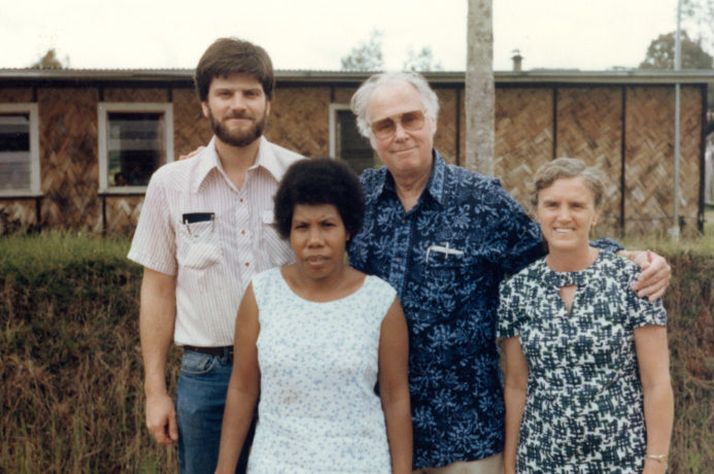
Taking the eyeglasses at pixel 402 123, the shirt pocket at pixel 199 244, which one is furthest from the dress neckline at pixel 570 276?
the shirt pocket at pixel 199 244

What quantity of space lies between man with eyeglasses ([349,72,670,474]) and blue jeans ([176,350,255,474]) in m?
0.65

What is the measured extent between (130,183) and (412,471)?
12.7m

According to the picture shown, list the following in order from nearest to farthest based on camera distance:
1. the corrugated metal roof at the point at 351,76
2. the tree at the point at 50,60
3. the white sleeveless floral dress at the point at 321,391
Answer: the white sleeveless floral dress at the point at 321,391 → the corrugated metal roof at the point at 351,76 → the tree at the point at 50,60

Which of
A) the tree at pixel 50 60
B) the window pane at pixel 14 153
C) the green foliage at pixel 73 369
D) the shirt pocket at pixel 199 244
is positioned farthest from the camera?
the tree at pixel 50 60

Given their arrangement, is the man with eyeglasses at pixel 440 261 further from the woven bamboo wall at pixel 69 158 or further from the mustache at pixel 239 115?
the woven bamboo wall at pixel 69 158

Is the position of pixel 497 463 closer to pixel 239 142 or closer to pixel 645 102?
pixel 239 142

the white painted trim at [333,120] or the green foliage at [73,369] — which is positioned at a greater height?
the white painted trim at [333,120]

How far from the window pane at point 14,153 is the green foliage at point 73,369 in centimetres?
1027

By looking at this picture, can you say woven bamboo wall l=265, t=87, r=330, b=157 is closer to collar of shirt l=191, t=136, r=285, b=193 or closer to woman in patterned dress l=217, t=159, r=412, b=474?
collar of shirt l=191, t=136, r=285, b=193

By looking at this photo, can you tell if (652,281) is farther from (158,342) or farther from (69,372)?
(69,372)

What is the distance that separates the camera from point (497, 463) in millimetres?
2908

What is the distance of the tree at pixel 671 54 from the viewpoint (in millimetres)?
49438

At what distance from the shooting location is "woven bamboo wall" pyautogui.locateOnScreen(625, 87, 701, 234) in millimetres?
14906

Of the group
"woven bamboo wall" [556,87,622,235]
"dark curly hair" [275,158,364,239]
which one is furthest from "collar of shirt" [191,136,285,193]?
"woven bamboo wall" [556,87,622,235]
